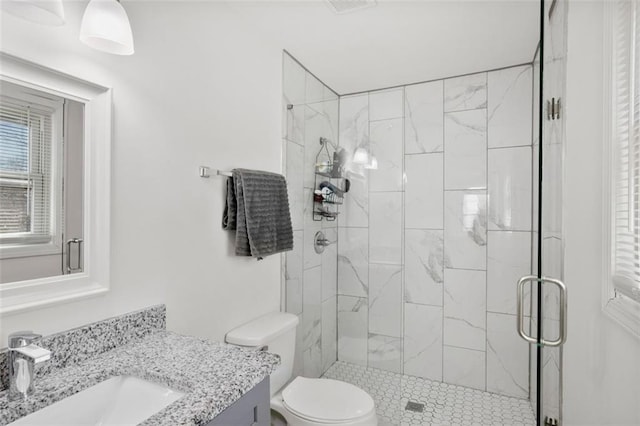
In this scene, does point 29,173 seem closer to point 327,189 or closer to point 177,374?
point 177,374

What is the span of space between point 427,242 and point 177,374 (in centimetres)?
217

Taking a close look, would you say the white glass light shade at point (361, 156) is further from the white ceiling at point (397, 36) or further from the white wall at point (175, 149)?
the white wall at point (175, 149)

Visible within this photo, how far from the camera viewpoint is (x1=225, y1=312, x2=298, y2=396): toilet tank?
5.54 feet

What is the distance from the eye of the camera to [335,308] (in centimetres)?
205

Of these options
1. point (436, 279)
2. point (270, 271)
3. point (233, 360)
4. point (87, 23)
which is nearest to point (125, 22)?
point (87, 23)

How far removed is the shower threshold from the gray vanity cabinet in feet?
3.26

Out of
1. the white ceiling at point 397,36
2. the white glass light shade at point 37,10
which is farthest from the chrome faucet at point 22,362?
the white ceiling at point 397,36

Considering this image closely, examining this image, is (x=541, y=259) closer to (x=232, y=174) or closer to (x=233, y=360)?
(x=233, y=360)

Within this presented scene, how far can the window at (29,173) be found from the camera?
0.96 metres

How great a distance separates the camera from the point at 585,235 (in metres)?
1.17

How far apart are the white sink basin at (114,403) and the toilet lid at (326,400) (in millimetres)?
835

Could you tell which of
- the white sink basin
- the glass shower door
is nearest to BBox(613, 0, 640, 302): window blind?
the glass shower door

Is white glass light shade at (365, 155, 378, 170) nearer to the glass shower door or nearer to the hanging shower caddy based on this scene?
the hanging shower caddy

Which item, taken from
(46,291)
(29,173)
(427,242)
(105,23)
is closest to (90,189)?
(29,173)
